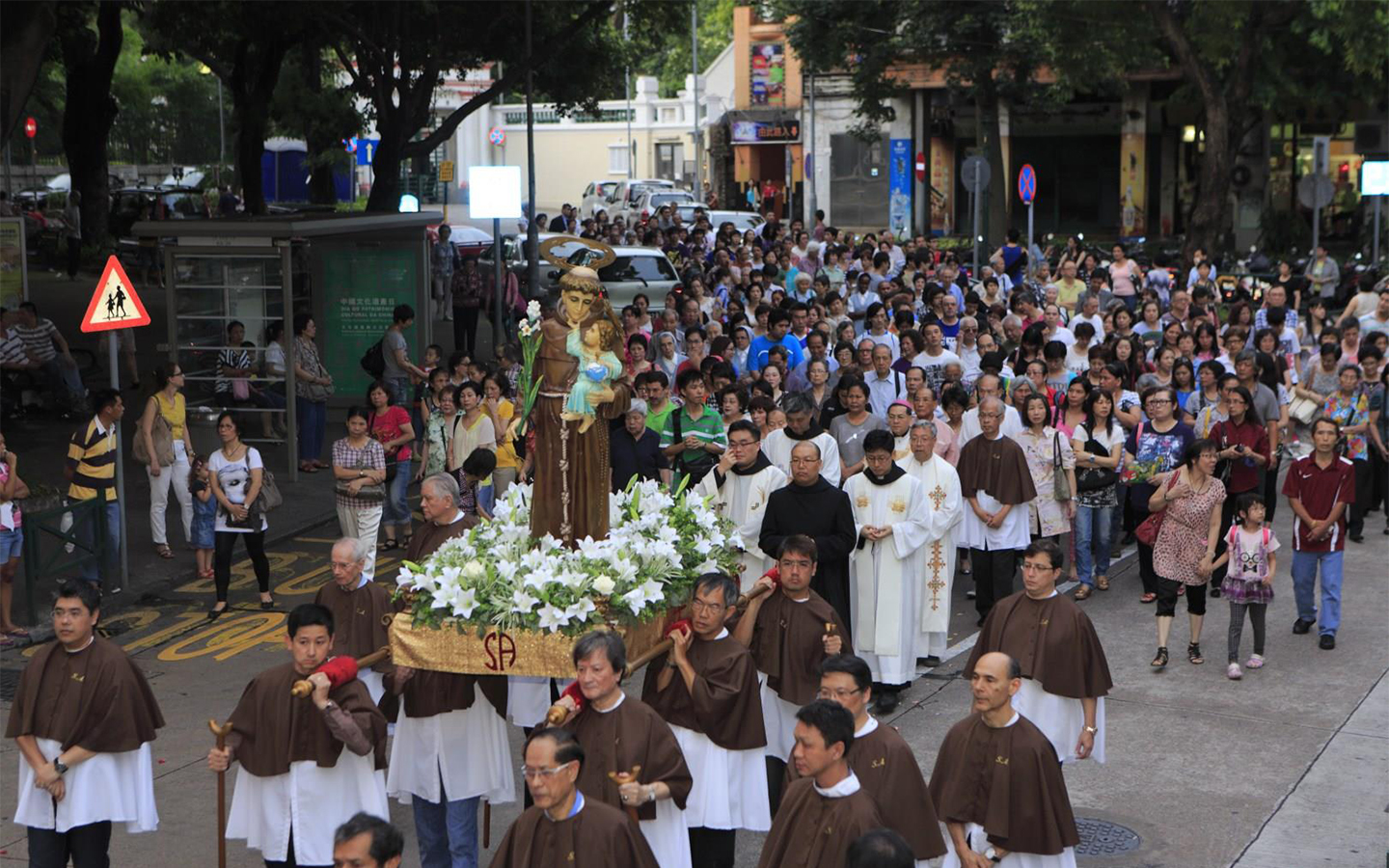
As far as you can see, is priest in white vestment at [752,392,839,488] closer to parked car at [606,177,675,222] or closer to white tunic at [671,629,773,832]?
white tunic at [671,629,773,832]

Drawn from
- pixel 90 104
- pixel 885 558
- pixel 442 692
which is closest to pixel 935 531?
pixel 885 558

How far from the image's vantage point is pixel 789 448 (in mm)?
11539

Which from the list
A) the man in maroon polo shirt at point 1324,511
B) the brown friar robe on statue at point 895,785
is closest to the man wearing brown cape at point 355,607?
the brown friar robe on statue at point 895,785

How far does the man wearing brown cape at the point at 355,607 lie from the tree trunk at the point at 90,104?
22824 millimetres

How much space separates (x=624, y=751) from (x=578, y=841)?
0.88 m

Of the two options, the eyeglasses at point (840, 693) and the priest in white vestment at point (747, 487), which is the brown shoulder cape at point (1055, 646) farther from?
the priest in white vestment at point (747, 487)

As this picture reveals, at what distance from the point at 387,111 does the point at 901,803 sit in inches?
848

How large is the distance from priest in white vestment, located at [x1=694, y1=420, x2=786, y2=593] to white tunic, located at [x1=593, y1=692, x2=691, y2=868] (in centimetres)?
330

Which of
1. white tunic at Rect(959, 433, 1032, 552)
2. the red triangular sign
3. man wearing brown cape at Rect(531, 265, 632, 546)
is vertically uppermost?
the red triangular sign

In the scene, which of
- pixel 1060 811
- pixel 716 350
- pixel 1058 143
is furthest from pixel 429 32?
pixel 1058 143

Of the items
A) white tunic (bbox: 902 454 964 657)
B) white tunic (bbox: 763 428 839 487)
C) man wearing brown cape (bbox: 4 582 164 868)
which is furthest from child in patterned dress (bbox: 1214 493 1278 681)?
man wearing brown cape (bbox: 4 582 164 868)

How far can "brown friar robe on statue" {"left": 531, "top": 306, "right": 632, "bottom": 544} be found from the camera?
26.6 feet

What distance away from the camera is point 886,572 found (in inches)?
413

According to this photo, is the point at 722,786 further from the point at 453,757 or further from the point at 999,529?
the point at 999,529
